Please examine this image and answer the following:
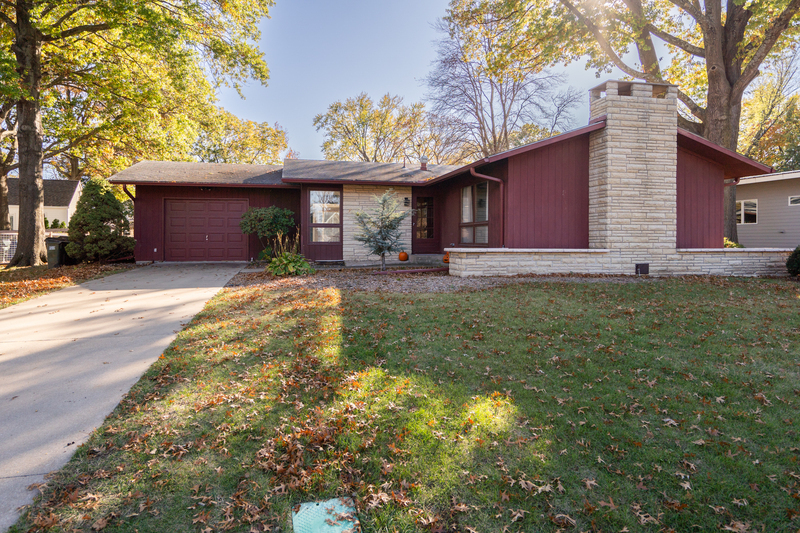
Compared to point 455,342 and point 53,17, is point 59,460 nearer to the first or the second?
point 455,342

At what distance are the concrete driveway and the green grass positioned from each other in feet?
Answer: 0.58

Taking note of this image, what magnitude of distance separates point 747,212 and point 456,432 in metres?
19.6

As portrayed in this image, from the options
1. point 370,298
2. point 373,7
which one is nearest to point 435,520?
point 370,298

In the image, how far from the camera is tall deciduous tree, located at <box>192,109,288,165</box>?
2741 cm

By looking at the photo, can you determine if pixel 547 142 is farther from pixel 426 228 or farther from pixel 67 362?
pixel 67 362

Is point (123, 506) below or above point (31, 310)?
below

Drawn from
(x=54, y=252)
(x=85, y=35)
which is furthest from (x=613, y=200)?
(x=85, y=35)

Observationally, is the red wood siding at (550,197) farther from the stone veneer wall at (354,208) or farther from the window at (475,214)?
the stone veneer wall at (354,208)

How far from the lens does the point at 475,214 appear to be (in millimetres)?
11195

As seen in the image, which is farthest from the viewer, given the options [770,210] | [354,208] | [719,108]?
[770,210]

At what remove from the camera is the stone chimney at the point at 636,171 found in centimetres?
923

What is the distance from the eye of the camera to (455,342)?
4.25 metres

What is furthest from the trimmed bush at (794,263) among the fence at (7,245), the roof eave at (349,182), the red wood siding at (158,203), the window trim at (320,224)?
the fence at (7,245)

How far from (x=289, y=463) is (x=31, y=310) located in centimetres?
595
